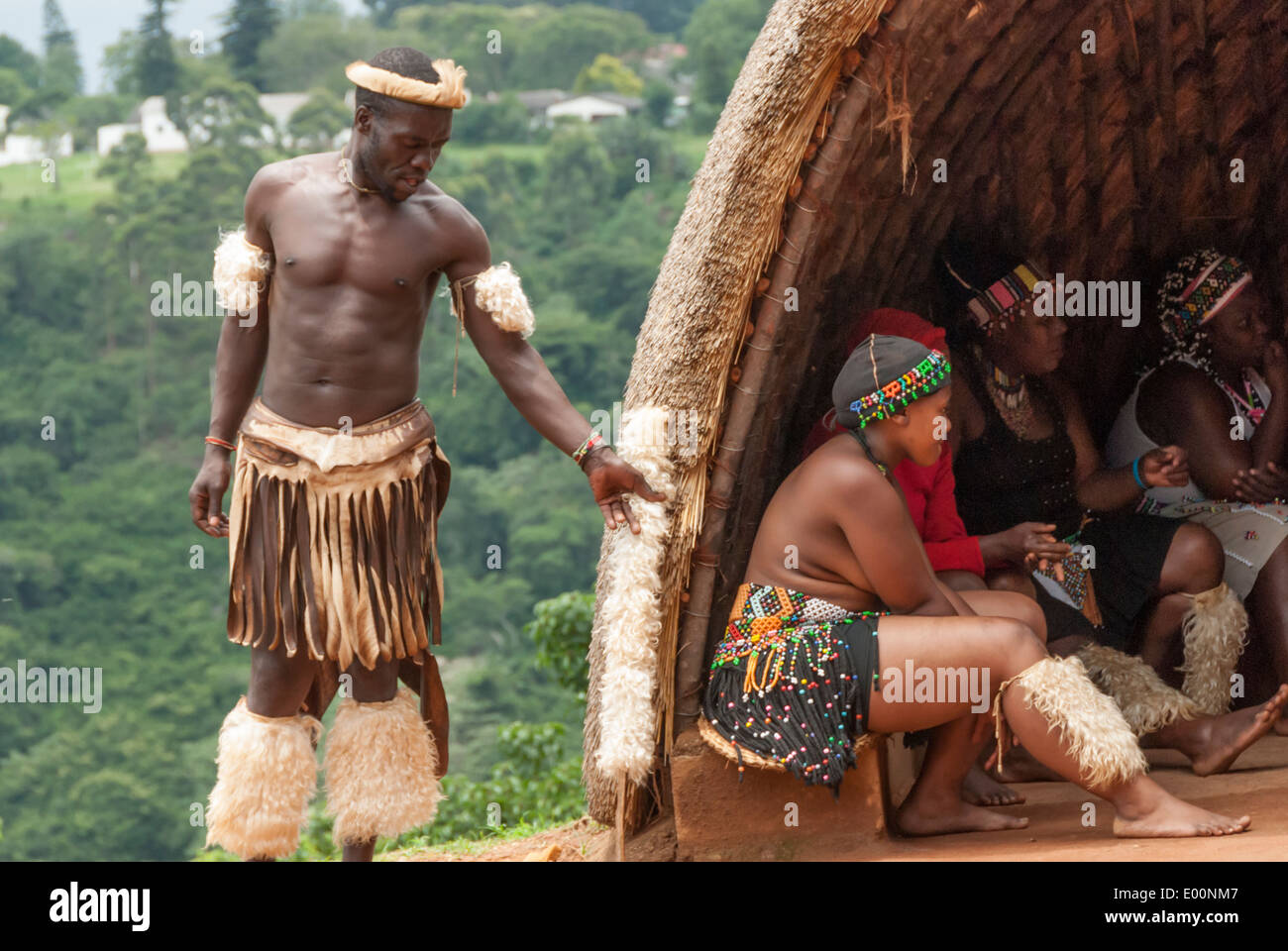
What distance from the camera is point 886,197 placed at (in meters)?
4.29

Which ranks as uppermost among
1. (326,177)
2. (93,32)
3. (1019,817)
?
(93,32)

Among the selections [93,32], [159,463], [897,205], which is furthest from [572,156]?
[897,205]

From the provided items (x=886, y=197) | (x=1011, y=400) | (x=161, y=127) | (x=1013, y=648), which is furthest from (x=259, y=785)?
(x=161, y=127)

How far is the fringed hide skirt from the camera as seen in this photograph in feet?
11.0

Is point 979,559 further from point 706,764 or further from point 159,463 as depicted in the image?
point 159,463

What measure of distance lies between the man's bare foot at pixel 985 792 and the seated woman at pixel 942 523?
503mm

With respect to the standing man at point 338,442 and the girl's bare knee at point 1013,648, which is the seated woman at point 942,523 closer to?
the girl's bare knee at point 1013,648

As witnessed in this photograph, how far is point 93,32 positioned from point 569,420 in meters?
41.6

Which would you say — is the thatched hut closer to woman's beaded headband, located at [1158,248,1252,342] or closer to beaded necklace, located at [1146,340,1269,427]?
woman's beaded headband, located at [1158,248,1252,342]

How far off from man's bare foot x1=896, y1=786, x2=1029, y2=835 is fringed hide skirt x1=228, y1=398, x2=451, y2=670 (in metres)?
1.31

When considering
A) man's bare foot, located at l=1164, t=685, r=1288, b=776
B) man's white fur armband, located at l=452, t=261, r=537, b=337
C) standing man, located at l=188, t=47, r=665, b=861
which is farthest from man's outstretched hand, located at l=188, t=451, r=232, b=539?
man's bare foot, located at l=1164, t=685, r=1288, b=776

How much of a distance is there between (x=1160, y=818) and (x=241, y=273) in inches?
94.4

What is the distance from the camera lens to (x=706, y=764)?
148 inches

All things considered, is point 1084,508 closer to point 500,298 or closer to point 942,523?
point 942,523
